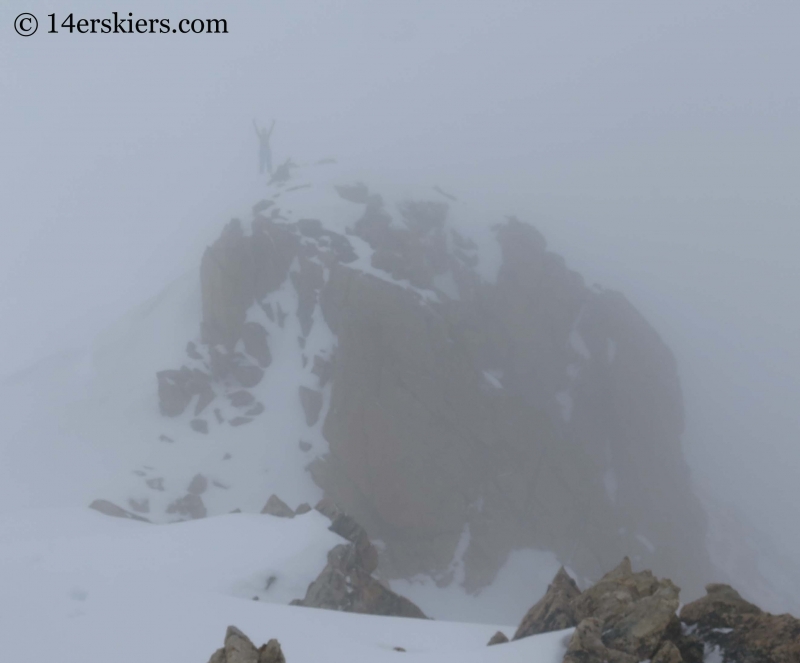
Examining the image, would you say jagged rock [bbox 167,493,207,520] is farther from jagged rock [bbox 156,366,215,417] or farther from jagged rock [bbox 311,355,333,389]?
jagged rock [bbox 311,355,333,389]

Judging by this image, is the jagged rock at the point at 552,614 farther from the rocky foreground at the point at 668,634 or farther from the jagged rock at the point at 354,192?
the jagged rock at the point at 354,192

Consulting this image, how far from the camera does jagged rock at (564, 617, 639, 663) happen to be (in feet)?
32.1

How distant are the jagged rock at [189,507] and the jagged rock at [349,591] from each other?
18325 millimetres

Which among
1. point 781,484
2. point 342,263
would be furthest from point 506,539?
point 781,484

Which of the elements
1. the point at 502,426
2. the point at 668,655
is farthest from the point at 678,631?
the point at 502,426

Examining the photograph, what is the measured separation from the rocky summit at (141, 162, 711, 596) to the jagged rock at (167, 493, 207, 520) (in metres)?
0.10

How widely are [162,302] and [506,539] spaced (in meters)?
36.2

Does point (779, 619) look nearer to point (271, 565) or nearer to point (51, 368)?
point (271, 565)

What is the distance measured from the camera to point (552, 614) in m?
12.9

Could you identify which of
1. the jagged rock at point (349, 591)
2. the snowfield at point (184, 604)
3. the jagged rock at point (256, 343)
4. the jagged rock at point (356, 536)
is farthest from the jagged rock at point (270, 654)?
the jagged rock at point (256, 343)

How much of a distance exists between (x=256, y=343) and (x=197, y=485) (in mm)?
12173

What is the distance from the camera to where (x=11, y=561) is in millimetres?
15945

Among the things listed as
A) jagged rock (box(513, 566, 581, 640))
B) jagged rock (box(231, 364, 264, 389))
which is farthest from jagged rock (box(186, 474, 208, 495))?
jagged rock (box(513, 566, 581, 640))

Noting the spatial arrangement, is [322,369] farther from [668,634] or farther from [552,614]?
[668,634]
